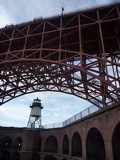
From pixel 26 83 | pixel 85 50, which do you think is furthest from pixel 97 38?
pixel 26 83

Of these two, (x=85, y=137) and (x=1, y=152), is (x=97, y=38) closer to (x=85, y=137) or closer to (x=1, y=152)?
(x=85, y=137)

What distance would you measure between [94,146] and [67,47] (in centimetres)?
1228

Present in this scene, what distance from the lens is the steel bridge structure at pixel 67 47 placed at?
15281 millimetres

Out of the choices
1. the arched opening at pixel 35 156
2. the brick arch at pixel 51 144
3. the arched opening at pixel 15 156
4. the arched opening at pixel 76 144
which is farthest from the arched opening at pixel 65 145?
the arched opening at pixel 15 156

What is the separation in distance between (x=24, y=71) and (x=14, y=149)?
21724 millimetres

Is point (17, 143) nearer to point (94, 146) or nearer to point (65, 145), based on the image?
point (65, 145)

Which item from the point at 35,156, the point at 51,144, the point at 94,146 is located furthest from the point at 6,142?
the point at 94,146

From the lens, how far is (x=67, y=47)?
19.5 meters

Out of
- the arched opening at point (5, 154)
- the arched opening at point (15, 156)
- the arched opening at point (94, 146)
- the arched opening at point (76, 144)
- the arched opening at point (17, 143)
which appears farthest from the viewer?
the arched opening at point (17, 143)

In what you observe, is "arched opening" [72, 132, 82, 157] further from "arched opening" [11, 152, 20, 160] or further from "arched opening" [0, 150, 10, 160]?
"arched opening" [0, 150, 10, 160]

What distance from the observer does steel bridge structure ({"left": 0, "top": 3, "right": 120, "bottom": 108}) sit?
15.3 metres

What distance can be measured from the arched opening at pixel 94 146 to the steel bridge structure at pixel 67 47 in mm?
4279

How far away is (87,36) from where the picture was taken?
715 inches

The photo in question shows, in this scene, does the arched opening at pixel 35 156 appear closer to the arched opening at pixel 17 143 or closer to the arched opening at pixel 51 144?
the arched opening at pixel 51 144
